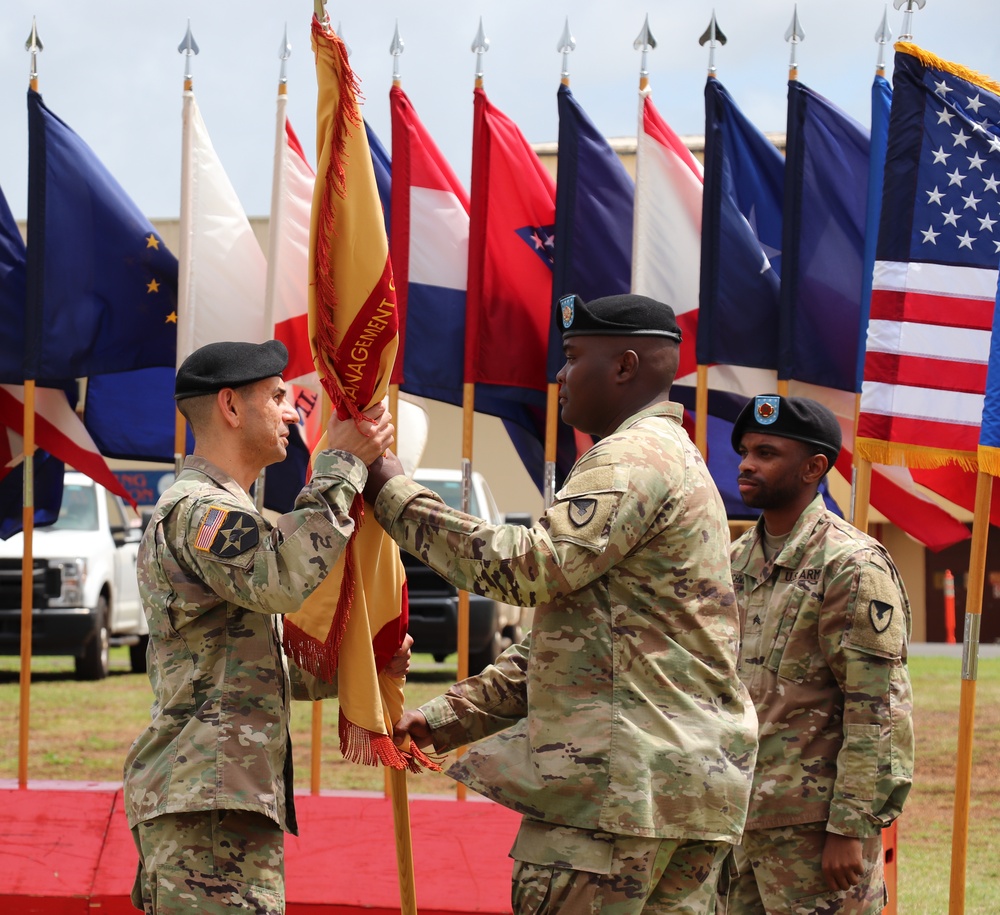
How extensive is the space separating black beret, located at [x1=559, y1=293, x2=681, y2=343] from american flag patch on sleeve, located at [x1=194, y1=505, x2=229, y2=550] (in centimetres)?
97

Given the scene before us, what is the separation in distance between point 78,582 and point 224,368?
11.4m

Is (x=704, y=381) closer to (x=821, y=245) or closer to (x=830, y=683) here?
(x=821, y=245)

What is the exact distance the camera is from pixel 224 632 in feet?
11.8

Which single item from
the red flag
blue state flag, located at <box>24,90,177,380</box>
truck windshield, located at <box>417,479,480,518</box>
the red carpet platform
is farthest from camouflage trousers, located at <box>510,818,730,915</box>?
truck windshield, located at <box>417,479,480,518</box>

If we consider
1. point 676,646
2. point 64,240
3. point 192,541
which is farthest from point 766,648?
point 64,240

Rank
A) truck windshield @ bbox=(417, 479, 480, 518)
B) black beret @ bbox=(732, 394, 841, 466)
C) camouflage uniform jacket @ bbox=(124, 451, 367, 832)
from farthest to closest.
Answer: truck windshield @ bbox=(417, 479, 480, 518) < black beret @ bbox=(732, 394, 841, 466) < camouflage uniform jacket @ bbox=(124, 451, 367, 832)

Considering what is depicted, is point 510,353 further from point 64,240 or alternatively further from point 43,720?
point 43,720

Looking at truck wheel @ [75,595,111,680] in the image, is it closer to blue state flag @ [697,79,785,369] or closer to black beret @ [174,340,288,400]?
blue state flag @ [697,79,785,369]

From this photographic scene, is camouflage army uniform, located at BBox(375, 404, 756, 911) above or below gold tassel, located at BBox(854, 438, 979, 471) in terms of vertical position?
below

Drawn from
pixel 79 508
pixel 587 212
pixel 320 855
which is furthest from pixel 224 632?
pixel 79 508

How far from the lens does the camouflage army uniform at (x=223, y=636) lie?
3.40 meters

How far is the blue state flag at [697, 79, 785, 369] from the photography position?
739 centimetres

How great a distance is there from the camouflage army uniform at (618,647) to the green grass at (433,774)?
12.5 feet

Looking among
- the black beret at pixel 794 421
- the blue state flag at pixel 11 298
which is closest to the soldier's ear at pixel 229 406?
the black beret at pixel 794 421
